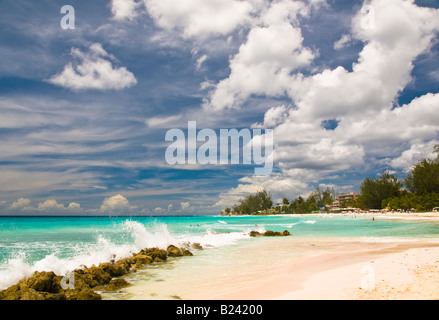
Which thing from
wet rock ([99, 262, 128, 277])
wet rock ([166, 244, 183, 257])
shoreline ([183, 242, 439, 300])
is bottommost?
wet rock ([166, 244, 183, 257])

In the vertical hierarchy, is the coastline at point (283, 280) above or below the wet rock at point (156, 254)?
above

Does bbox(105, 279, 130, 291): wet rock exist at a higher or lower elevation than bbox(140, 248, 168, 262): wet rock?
higher

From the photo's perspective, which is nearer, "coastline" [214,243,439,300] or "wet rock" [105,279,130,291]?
"coastline" [214,243,439,300]

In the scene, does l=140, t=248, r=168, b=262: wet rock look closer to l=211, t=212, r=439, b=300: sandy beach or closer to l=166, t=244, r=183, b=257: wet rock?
l=166, t=244, r=183, b=257: wet rock

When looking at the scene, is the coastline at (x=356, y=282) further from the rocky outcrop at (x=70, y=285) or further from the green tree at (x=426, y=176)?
the green tree at (x=426, y=176)

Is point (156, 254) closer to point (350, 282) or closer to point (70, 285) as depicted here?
point (70, 285)

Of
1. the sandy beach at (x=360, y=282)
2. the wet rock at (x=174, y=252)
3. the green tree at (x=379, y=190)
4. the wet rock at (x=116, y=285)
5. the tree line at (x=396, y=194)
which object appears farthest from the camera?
the green tree at (x=379, y=190)

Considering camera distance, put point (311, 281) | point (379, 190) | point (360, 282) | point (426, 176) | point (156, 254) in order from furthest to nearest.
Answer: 1. point (379, 190)
2. point (426, 176)
3. point (156, 254)
4. point (311, 281)
5. point (360, 282)

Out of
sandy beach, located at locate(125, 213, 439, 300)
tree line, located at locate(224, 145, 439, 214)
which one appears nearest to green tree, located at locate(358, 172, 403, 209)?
tree line, located at locate(224, 145, 439, 214)

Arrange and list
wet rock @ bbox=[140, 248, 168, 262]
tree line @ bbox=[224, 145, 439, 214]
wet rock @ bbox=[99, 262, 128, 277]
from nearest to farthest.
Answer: wet rock @ bbox=[99, 262, 128, 277] → wet rock @ bbox=[140, 248, 168, 262] → tree line @ bbox=[224, 145, 439, 214]

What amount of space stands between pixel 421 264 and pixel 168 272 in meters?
10.8

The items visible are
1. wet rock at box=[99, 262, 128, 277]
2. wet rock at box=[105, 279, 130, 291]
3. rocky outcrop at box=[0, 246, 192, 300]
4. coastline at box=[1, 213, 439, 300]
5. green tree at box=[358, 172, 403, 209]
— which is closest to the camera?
coastline at box=[1, 213, 439, 300]

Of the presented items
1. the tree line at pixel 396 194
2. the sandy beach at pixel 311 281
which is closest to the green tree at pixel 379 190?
the tree line at pixel 396 194

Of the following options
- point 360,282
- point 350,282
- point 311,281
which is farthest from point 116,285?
point 360,282
